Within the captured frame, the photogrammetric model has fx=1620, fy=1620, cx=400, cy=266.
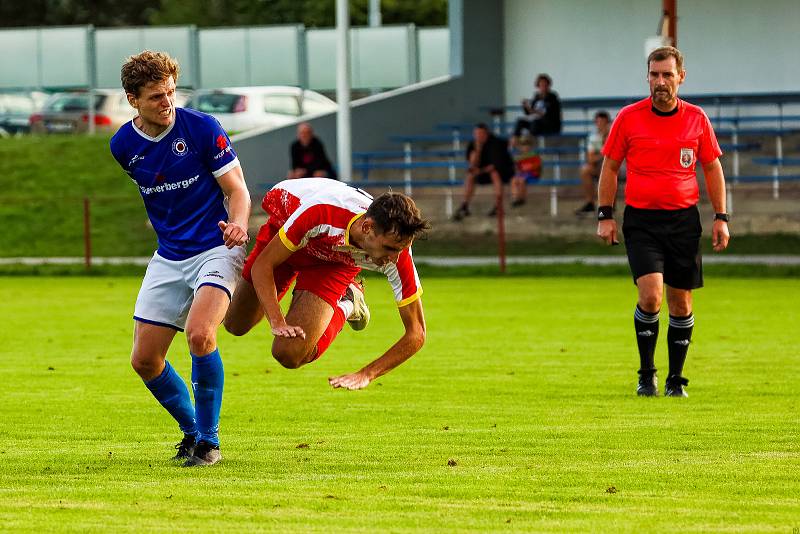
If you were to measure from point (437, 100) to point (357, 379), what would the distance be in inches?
1062

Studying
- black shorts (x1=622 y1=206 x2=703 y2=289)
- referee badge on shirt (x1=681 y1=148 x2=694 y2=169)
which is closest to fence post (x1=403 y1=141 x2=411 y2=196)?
black shorts (x1=622 y1=206 x2=703 y2=289)

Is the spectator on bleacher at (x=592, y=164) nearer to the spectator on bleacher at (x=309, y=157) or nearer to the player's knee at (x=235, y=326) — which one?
the spectator on bleacher at (x=309, y=157)

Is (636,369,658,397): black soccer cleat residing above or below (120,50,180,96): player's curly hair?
below

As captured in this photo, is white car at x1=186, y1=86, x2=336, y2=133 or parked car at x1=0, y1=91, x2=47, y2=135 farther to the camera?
parked car at x1=0, y1=91, x2=47, y2=135

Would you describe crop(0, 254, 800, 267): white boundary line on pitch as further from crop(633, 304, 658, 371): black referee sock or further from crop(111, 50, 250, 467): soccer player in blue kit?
crop(111, 50, 250, 467): soccer player in blue kit

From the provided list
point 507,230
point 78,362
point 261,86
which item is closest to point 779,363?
point 78,362

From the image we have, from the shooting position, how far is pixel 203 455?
25.8 ft

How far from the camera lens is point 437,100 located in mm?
33938

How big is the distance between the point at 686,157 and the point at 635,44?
934 inches

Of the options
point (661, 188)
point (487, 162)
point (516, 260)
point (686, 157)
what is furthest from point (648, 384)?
point (487, 162)

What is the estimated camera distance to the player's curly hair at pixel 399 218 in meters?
7.13

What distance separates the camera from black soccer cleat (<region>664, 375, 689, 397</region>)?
35.6 ft

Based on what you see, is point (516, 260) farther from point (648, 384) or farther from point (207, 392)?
point (207, 392)

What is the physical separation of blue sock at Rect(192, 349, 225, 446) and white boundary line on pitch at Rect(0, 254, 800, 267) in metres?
17.0
